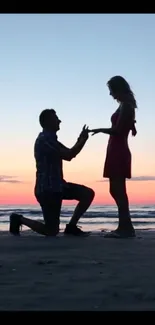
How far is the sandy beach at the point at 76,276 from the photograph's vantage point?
10.2 ft

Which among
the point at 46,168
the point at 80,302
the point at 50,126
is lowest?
the point at 80,302

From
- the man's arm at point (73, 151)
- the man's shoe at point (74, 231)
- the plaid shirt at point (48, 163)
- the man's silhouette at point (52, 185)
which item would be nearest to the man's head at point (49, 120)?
the man's silhouette at point (52, 185)

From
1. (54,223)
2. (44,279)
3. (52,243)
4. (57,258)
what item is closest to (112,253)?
(57,258)

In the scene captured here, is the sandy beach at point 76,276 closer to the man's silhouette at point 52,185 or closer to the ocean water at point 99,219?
the man's silhouette at point 52,185

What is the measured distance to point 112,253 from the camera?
530 cm

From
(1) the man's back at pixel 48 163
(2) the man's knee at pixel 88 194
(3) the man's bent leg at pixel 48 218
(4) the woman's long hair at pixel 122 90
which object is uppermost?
(4) the woman's long hair at pixel 122 90

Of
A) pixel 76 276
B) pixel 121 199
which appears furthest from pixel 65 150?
pixel 76 276

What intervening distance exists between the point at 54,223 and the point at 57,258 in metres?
2.50

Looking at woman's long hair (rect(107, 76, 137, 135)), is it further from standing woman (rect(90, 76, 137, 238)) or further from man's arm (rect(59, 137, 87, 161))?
man's arm (rect(59, 137, 87, 161))

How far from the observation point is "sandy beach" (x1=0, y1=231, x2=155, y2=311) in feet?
10.2

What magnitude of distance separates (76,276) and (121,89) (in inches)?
155

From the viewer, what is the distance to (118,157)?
24.1ft
